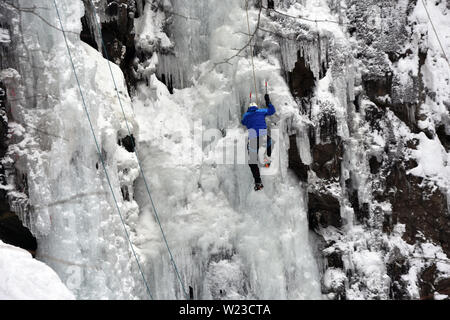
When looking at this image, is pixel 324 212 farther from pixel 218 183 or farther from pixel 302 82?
pixel 302 82

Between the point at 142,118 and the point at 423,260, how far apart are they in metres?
5.01

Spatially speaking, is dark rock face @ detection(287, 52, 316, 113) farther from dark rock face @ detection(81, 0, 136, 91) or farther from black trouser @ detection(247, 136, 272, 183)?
dark rock face @ detection(81, 0, 136, 91)

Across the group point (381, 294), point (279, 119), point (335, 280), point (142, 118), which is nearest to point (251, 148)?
point (279, 119)

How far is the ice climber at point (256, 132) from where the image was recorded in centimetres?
623

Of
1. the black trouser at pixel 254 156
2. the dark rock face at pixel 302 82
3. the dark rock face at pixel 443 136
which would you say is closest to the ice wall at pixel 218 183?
the dark rock face at pixel 302 82

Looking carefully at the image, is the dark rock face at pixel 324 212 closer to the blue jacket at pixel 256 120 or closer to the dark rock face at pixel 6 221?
the blue jacket at pixel 256 120

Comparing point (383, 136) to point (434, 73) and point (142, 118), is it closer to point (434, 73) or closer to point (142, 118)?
point (434, 73)

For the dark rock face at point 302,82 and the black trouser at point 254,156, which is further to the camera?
the dark rock face at point 302,82

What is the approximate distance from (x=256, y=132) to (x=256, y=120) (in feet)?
0.58

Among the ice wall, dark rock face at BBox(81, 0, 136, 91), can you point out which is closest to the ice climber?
the ice wall

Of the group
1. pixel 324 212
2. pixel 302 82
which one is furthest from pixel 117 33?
pixel 324 212

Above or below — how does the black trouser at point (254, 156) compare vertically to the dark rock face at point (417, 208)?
above

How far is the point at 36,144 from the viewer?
5055 mm

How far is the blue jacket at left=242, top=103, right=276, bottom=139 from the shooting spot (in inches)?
245
